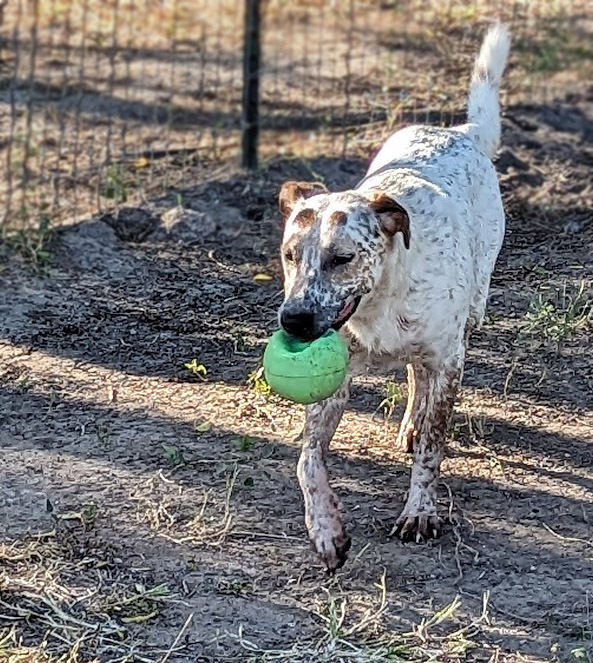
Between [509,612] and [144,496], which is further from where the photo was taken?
[144,496]

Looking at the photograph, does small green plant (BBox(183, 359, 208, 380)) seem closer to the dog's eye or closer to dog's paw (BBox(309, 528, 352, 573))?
dog's paw (BBox(309, 528, 352, 573))

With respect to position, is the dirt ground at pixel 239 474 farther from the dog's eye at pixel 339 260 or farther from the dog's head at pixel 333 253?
the dog's eye at pixel 339 260

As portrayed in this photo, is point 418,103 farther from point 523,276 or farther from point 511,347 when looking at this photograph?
point 511,347

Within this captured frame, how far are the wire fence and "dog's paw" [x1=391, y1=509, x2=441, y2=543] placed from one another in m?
3.52

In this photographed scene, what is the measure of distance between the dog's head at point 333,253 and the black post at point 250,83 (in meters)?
4.10

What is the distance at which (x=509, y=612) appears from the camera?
169 inches

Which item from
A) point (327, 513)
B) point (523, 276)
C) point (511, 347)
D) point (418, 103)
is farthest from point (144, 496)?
point (418, 103)

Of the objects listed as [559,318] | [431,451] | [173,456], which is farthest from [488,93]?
[173,456]

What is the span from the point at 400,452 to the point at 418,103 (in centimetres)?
418

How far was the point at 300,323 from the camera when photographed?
166 inches

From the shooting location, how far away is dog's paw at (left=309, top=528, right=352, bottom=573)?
450 cm

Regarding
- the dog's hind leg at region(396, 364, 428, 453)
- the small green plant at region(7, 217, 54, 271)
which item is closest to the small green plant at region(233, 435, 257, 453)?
the dog's hind leg at region(396, 364, 428, 453)

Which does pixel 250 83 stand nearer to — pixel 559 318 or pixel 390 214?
pixel 559 318

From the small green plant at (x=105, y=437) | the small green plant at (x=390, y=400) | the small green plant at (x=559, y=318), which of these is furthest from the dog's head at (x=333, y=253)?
the small green plant at (x=559, y=318)
